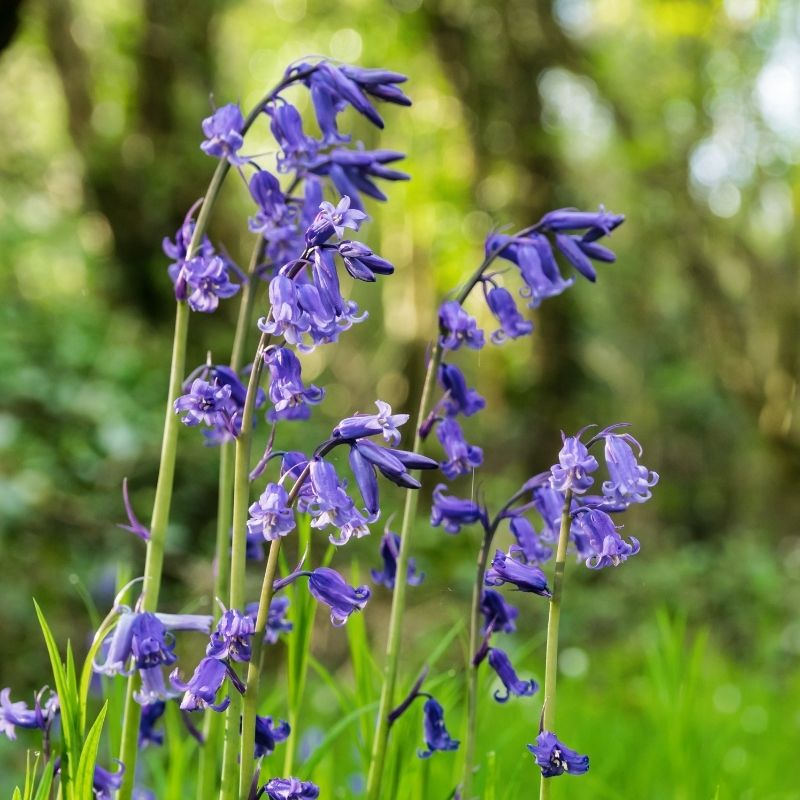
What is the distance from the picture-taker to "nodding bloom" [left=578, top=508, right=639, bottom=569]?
141 cm

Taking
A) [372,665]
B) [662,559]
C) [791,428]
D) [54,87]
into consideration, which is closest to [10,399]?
[372,665]

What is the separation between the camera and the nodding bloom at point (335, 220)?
52.3 inches

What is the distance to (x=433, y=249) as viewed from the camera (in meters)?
8.46

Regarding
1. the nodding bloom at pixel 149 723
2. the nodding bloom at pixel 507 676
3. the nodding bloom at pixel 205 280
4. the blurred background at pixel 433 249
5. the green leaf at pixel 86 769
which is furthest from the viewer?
the blurred background at pixel 433 249

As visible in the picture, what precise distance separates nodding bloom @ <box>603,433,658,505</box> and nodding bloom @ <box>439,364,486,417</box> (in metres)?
0.40

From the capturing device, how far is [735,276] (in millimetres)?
9789

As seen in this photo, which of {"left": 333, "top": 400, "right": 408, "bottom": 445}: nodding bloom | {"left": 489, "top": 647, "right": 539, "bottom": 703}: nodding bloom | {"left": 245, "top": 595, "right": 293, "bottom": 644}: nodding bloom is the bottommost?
{"left": 489, "top": 647, "right": 539, "bottom": 703}: nodding bloom

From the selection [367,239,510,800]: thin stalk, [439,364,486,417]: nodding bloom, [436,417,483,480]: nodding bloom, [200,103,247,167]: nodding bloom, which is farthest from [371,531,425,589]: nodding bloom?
[200,103,247,167]: nodding bloom

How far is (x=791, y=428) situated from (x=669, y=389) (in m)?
4.13

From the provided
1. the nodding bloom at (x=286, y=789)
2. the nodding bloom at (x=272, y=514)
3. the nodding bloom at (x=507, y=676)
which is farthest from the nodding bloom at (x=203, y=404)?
the nodding bloom at (x=507, y=676)

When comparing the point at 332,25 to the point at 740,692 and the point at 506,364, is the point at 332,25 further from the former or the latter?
the point at 740,692

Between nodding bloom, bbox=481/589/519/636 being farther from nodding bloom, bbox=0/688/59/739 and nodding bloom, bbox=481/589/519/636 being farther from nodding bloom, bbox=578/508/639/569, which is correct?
nodding bloom, bbox=0/688/59/739

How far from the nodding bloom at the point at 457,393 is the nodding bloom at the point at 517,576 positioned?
0.39m

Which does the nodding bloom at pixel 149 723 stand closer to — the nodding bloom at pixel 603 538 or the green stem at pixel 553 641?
the green stem at pixel 553 641
